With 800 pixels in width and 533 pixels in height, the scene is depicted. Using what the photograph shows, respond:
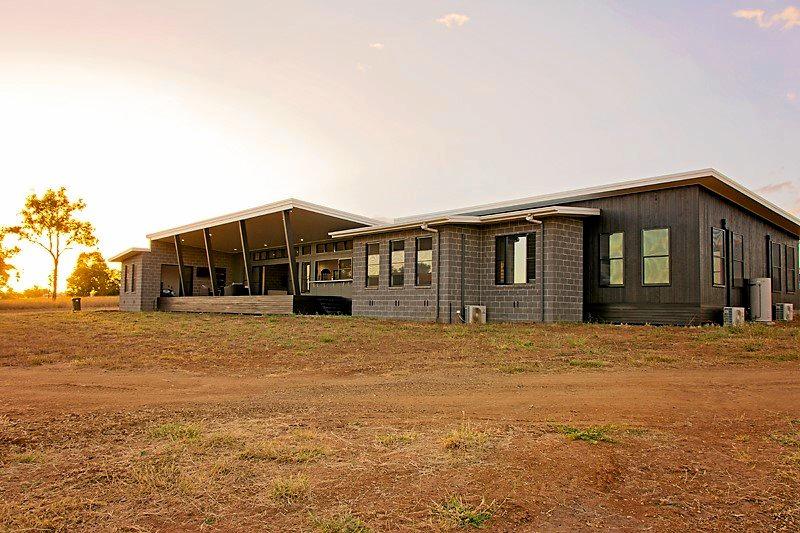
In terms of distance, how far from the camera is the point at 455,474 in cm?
386

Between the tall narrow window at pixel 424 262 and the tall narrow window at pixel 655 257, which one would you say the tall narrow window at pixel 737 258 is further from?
the tall narrow window at pixel 424 262

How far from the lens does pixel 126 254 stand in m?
34.7

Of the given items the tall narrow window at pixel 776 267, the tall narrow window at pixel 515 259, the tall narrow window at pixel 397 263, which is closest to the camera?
the tall narrow window at pixel 515 259

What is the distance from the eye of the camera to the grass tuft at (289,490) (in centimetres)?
346

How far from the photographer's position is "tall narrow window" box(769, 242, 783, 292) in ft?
71.6

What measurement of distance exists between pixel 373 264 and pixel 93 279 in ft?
192

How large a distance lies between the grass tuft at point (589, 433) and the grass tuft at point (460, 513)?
165 centimetres

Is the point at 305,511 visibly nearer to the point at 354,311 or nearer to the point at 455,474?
the point at 455,474

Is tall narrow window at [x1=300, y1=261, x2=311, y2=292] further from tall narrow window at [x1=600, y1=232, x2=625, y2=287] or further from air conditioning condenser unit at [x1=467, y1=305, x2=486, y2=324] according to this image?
tall narrow window at [x1=600, y1=232, x2=625, y2=287]

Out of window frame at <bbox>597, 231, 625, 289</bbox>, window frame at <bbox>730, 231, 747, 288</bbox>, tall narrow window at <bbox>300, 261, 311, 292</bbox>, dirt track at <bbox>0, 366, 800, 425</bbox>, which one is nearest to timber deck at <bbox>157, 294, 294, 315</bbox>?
tall narrow window at <bbox>300, 261, 311, 292</bbox>

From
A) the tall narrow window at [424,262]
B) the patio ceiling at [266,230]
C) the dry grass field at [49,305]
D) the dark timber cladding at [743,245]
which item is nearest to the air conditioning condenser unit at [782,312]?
the dark timber cladding at [743,245]

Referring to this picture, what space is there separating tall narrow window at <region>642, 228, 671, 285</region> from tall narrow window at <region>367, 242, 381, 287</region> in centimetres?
934

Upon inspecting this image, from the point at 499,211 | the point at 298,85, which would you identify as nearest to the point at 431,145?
the point at 499,211

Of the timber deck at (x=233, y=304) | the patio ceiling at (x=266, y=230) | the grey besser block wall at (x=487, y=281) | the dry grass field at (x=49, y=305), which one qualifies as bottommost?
the dry grass field at (x=49, y=305)
